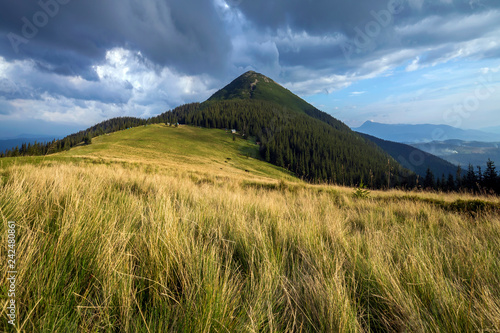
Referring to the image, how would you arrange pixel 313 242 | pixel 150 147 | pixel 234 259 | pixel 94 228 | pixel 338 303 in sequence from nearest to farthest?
1. pixel 338 303
2. pixel 94 228
3. pixel 234 259
4. pixel 313 242
5. pixel 150 147

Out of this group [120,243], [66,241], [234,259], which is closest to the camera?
[66,241]

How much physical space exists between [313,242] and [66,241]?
224 cm

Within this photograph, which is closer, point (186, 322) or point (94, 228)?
point (186, 322)

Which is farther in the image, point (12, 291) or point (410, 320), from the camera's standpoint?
point (410, 320)

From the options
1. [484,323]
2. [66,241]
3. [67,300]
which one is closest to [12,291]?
[67,300]

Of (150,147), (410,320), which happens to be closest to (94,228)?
(410,320)

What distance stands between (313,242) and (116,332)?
188 centimetres

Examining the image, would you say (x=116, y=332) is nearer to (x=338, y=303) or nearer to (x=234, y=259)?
(x=234, y=259)

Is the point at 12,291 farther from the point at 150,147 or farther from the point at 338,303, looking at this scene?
the point at 150,147

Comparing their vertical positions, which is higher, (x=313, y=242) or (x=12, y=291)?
(x=12, y=291)

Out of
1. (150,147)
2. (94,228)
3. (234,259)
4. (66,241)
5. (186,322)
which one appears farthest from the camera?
(150,147)

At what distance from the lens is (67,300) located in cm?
108

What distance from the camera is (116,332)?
3.59 ft

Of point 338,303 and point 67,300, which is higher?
point 67,300
